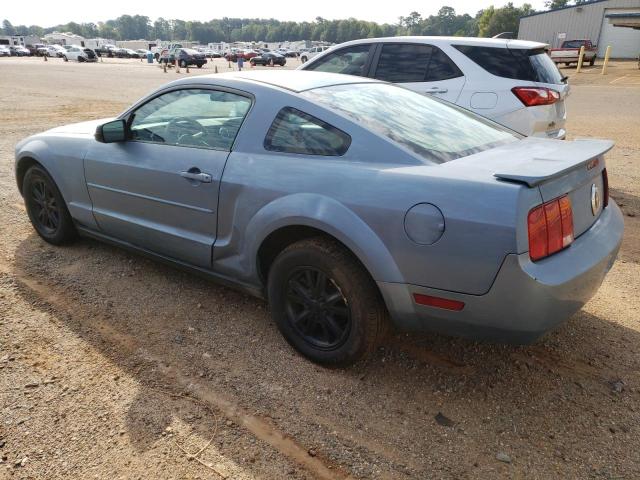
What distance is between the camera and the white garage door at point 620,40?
4228 cm

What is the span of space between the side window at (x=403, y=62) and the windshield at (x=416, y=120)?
2.86 metres

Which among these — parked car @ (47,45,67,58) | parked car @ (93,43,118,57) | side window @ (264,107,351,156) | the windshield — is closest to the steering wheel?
side window @ (264,107,351,156)

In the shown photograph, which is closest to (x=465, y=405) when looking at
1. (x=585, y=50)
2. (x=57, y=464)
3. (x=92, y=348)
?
(x=57, y=464)

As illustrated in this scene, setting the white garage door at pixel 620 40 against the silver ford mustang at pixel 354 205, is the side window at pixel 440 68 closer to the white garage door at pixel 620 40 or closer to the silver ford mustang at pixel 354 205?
the silver ford mustang at pixel 354 205

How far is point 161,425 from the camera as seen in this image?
8.07 ft

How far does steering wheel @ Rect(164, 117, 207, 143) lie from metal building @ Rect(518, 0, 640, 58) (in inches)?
1788

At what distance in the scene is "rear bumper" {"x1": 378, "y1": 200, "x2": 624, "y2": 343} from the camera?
2193 millimetres

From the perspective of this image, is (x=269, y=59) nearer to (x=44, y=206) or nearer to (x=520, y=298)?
(x=44, y=206)

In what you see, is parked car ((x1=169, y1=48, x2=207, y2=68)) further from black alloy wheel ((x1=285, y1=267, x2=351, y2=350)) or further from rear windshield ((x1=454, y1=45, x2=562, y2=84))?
black alloy wheel ((x1=285, y1=267, x2=351, y2=350))

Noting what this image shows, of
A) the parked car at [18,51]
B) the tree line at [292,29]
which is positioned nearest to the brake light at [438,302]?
the parked car at [18,51]

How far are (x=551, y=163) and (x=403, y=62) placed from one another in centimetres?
422

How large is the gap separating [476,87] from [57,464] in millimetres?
5266

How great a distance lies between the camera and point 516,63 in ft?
19.0

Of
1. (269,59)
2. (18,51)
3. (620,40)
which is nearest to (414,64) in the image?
(620,40)
